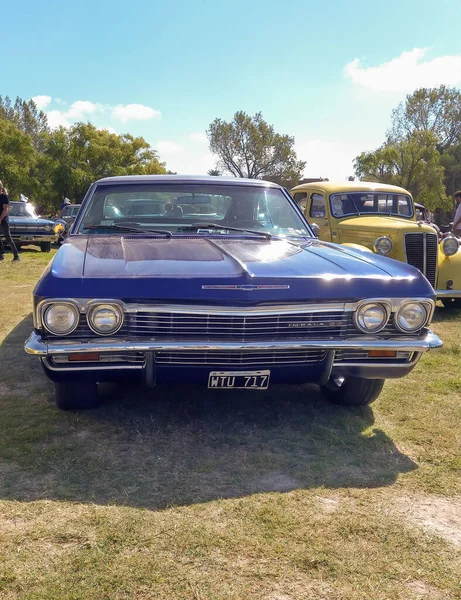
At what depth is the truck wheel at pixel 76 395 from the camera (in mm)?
3066

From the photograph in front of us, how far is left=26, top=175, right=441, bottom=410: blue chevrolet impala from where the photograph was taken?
2.63m

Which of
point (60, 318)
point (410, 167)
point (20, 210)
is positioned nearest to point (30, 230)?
point (20, 210)

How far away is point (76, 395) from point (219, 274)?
3.72 feet

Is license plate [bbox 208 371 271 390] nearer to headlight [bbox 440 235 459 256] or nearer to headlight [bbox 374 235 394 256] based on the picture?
headlight [bbox 374 235 394 256]

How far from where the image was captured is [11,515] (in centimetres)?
221

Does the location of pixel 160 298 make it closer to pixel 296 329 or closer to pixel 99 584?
pixel 296 329

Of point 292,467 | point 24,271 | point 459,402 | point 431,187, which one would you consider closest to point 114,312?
point 292,467

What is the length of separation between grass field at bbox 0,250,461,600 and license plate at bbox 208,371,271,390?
14.2 inches

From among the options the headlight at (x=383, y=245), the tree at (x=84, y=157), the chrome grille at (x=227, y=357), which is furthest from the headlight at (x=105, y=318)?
the tree at (x=84, y=157)

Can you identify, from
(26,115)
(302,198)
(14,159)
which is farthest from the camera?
(26,115)

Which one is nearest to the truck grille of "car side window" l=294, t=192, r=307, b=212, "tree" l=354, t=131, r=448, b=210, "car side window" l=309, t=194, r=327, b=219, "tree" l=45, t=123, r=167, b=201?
"car side window" l=309, t=194, r=327, b=219

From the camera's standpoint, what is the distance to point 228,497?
2.39 meters

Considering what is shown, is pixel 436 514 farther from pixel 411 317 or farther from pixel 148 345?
pixel 148 345

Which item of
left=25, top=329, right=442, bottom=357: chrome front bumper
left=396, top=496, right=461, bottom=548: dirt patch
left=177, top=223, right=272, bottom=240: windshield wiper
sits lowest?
left=396, top=496, right=461, bottom=548: dirt patch
